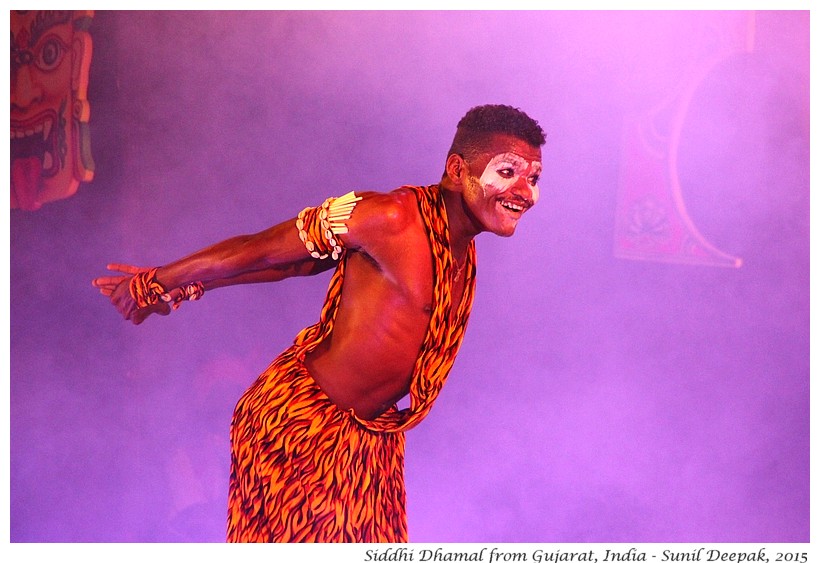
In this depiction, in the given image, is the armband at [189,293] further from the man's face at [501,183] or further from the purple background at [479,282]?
the man's face at [501,183]

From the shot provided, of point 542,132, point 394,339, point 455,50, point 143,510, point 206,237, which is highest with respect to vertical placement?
point 455,50

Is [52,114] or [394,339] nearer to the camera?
[394,339]

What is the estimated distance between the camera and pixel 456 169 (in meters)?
3.27

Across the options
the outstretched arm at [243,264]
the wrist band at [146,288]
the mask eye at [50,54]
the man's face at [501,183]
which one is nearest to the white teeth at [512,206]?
the man's face at [501,183]

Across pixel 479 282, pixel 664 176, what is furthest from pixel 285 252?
pixel 664 176

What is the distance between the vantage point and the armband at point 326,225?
3.15 m

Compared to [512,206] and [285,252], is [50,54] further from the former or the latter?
[512,206]

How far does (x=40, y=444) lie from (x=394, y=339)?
4.39ft

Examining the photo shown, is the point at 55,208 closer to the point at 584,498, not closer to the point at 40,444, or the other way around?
the point at 40,444

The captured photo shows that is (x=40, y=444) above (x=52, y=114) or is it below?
below

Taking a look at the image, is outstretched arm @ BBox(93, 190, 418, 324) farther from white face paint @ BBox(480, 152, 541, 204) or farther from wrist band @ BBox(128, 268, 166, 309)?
white face paint @ BBox(480, 152, 541, 204)

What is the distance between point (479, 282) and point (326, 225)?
631 millimetres
